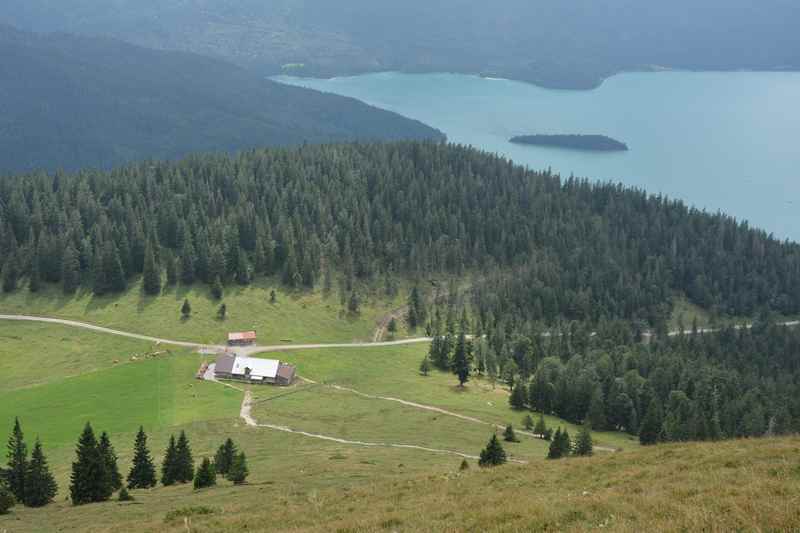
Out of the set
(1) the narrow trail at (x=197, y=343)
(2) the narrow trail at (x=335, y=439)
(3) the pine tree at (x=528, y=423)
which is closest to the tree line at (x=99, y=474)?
(2) the narrow trail at (x=335, y=439)

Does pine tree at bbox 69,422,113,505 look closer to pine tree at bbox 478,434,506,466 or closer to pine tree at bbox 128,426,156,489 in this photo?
pine tree at bbox 128,426,156,489

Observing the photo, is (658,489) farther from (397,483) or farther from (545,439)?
(545,439)

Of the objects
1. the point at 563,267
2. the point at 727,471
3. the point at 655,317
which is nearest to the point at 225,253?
the point at 563,267

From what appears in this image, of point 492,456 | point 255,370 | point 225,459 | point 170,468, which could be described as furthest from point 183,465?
point 255,370

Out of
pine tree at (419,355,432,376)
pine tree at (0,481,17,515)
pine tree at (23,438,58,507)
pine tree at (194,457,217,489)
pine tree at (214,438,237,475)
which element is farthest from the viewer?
pine tree at (419,355,432,376)

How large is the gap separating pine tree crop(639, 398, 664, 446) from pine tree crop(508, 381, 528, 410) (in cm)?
1754

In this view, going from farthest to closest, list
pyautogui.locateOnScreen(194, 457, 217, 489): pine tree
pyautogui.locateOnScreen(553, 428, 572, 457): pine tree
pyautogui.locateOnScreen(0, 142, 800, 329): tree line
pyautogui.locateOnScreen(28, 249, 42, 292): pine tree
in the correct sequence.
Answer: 1. pyautogui.locateOnScreen(0, 142, 800, 329): tree line
2. pyautogui.locateOnScreen(28, 249, 42, 292): pine tree
3. pyautogui.locateOnScreen(553, 428, 572, 457): pine tree
4. pyautogui.locateOnScreen(194, 457, 217, 489): pine tree

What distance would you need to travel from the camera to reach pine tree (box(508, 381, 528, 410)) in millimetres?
111375

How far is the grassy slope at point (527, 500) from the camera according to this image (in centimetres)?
2853

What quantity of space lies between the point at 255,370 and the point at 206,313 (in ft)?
109

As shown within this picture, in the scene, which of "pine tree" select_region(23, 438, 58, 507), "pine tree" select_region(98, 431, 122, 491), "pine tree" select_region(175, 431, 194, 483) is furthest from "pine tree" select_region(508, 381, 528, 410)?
"pine tree" select_region(23, 438, 58, 507)

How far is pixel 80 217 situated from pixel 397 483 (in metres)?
143

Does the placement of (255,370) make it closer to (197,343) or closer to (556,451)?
(197,343)

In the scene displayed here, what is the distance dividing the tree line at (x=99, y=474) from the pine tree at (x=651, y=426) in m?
58.2
